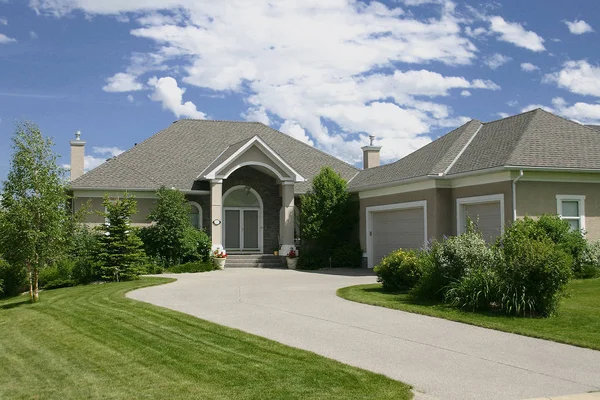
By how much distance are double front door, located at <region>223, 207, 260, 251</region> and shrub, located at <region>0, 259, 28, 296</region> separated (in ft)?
32.1

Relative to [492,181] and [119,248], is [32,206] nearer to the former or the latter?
[119,248]

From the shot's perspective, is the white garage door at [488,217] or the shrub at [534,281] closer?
the shrub at [534,281]

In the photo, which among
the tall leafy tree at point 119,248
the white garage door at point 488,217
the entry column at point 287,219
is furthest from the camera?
the entry column at point 287,219

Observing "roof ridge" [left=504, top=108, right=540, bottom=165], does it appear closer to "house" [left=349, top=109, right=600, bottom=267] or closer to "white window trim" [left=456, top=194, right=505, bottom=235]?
"house" [left=349, top=109, right=600, bottom=267]

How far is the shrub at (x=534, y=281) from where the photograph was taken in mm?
12172

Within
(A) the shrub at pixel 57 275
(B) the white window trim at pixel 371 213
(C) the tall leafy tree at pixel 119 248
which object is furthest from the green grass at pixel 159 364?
(B) the white window trim at pixel 371 213

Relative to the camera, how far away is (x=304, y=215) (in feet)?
89.6

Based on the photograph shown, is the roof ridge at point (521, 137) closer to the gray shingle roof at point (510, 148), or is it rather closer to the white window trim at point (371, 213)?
the gray shingle roof at point (510, 148)

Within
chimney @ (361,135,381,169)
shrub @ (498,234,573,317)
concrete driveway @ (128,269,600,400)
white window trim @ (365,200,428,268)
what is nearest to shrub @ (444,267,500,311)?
shrub @ (498,234,573,317)

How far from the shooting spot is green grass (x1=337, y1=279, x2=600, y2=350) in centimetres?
1023

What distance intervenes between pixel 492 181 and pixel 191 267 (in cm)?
1169

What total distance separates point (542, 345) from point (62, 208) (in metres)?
12.8

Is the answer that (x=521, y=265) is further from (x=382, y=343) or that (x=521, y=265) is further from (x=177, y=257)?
(x=177, y=257)

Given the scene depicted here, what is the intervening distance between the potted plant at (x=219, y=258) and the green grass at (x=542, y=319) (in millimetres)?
10220
